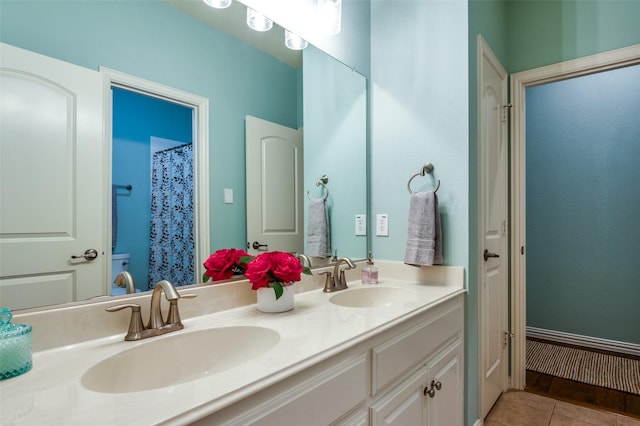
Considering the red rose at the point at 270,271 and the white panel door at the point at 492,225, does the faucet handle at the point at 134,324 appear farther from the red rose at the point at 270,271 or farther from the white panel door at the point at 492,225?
the white panel door at the point at 492,225

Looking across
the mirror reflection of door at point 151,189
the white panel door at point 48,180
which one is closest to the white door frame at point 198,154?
the mirror reflection of door at point 151,189

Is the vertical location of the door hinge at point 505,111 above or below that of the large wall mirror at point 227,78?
above

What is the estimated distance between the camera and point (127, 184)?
37.0 inches

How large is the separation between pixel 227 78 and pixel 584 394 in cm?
265

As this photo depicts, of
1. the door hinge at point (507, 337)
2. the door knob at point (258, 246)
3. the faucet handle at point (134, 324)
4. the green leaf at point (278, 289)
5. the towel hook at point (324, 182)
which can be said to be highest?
the towel hook at point (324, 182)

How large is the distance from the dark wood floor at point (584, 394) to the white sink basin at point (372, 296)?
1.36 m

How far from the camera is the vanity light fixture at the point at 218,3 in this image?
117 cm

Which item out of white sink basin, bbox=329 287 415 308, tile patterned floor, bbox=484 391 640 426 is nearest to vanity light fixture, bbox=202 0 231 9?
white sink basin, bbox=329 287 415 308

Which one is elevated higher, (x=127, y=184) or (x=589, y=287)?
(x=127, y=184)

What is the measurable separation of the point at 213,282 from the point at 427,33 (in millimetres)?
1532

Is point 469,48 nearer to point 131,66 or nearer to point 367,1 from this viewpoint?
point 367,1

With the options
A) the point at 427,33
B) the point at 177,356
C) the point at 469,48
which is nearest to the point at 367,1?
the point at 427,33

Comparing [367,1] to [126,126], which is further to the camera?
[367,1]

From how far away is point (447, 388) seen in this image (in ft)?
4.60
